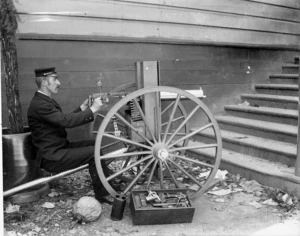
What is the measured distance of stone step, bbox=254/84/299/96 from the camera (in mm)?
6336

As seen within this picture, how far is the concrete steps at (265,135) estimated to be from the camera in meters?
4.56

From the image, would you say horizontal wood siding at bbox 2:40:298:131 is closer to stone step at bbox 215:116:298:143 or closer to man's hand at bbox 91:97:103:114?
stone step at bbox 215:116:298:143

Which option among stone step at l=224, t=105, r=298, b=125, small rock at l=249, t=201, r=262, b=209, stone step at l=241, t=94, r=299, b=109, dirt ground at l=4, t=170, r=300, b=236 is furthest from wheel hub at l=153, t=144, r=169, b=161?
stone step at l=241, t=94, r=299, b=109

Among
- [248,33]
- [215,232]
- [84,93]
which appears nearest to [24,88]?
[84,93]

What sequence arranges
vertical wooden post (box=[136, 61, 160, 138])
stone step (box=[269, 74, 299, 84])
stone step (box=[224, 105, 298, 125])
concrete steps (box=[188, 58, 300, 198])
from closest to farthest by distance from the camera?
vertical wooden post (box=[136, 61, 160, 138]), concrete steps (box=[188, 58, 300, 198]), stone step (box=[224, 105, 298, 125]), stone step (box=[269, 74, 299, 84])

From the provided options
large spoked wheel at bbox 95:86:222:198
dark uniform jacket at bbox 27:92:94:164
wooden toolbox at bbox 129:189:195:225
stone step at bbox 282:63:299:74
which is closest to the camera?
wooden toolbox at bbox 129:189:195:225

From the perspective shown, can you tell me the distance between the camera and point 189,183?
15.8ft

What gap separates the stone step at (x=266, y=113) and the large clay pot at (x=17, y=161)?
3570 mm

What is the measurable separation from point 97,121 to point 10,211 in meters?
2.05

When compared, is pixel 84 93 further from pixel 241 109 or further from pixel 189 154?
pixel 241 109

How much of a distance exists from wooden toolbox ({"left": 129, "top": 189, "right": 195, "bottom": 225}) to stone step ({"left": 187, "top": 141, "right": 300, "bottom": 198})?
1.24 meters

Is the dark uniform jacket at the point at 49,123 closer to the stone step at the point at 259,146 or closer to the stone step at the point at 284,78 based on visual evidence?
the stone step at the point at 259,146

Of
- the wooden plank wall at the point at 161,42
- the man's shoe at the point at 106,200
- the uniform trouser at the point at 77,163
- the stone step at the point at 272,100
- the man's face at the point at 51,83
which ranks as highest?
the wooden plank wall at the point at 161,42

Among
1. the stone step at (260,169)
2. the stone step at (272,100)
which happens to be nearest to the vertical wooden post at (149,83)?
the stone step at (260,169)
